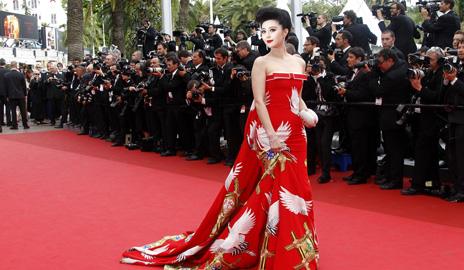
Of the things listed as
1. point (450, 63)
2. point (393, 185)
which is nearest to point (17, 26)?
point (393, 185)

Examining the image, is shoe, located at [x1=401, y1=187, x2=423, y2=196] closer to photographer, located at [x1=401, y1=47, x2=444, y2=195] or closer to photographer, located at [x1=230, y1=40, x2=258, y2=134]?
photographer, located at [x1=401, y1=47, x2=444, y2=195]

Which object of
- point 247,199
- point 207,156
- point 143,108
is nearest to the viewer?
point 247,199

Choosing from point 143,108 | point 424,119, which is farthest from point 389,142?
point 143,108

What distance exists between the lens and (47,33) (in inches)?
1996

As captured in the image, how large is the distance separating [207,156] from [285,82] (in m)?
5.95

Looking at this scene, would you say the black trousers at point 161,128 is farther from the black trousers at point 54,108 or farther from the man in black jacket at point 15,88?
the black trousers at point 54,108

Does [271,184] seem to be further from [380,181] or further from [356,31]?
[356,31]

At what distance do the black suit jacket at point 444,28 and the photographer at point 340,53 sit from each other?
1.17 m

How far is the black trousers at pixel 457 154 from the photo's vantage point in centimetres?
626

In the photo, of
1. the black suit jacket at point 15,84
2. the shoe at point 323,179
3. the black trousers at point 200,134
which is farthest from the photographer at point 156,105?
the black suit jacket at point 15,84

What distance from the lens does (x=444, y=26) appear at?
26.9ft

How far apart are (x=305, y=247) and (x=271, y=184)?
18.5 inches

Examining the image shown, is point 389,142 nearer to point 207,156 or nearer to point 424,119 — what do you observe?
point 424,119

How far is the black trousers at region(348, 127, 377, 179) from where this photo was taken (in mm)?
7449
